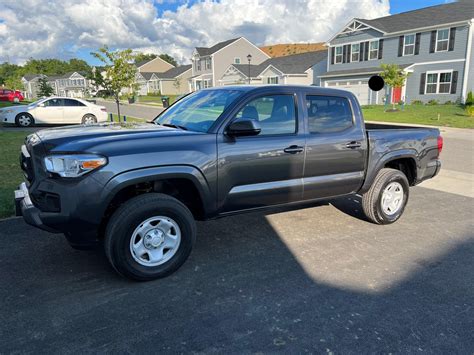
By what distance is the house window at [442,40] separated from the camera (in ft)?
94.7

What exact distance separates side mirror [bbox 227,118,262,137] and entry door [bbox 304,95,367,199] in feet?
2.82

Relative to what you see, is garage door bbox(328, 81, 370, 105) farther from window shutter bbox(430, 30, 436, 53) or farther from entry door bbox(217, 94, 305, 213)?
entry door bbox(217, 94, 305, 213)

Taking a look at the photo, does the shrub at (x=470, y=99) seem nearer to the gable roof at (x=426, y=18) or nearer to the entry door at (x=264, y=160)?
the gable roof at (x=426, y=18)

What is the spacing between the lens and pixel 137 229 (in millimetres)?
3469

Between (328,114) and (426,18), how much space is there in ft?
106

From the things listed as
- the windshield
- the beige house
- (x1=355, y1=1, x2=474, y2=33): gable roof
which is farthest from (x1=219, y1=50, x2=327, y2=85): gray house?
the windshield

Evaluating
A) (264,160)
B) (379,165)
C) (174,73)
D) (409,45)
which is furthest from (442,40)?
(174,73)

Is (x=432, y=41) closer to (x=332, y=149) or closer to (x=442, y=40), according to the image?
(x=442, y=40)

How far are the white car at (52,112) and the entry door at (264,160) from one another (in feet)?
47.7

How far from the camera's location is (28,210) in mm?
3375

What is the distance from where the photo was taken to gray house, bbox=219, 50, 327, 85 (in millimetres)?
42250

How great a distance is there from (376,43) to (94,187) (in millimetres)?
36058

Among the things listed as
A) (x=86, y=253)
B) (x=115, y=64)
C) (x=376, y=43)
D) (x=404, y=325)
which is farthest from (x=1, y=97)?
(x=404, y=325)

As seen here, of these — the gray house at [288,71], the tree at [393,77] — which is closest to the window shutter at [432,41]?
the tree at [393,77]
